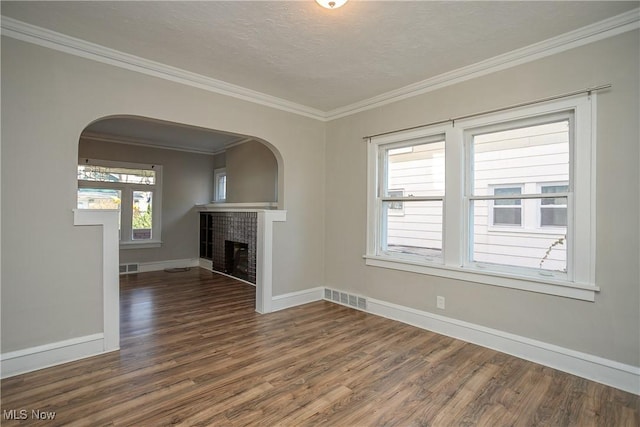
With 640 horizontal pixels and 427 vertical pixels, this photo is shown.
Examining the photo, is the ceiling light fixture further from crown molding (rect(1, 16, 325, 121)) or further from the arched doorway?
the arched doorway

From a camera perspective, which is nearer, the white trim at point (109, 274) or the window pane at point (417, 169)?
the white trim at point (109, 274)

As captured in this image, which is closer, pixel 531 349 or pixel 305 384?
pixel 305 384

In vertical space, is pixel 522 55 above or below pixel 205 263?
above

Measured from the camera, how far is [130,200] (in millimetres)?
6434

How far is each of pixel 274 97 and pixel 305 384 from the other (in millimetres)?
3100

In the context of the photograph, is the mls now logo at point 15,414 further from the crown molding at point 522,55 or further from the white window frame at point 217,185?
the white window frame at point 217,185

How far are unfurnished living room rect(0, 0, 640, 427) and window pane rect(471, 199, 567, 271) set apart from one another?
14 mm

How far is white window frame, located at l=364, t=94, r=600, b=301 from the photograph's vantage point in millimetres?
2484

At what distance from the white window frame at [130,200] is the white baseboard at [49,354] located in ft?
13.2

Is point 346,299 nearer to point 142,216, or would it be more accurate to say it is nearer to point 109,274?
point 109,274

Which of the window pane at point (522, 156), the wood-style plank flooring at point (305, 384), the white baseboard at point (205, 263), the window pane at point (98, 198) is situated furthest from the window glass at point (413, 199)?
the window pane at point (98, 198)

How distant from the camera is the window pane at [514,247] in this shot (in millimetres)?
2732

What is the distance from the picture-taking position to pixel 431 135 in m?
3.50

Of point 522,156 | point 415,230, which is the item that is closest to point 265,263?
point 415,230
